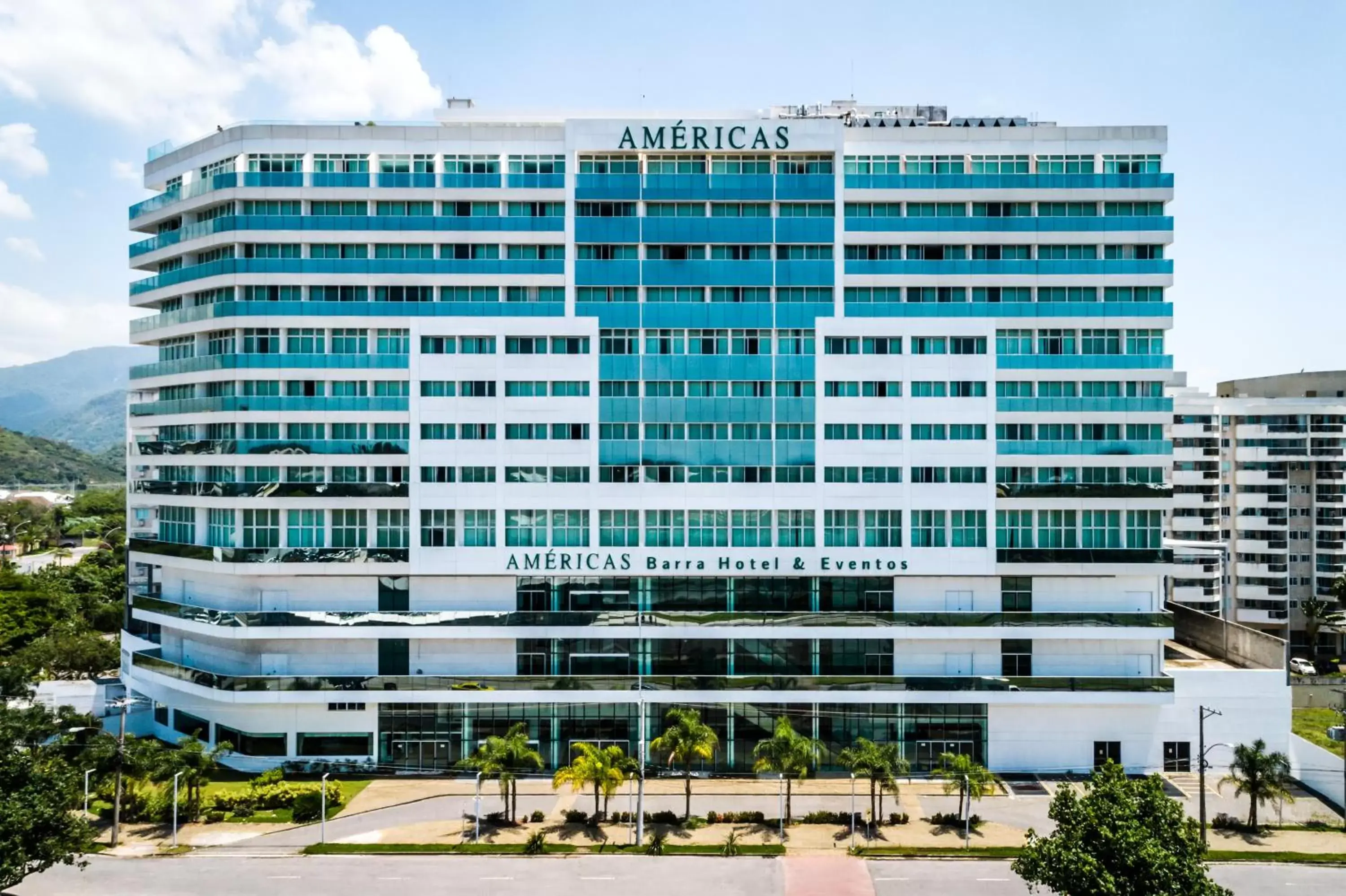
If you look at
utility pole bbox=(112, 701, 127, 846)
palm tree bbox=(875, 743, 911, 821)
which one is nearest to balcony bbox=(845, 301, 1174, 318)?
palm tree bbox=(875, 743, 911, 821)

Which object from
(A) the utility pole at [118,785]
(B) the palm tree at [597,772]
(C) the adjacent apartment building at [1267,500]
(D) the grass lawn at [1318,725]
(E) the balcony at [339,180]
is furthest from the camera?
(C) the adjacent apartment building at [1267,500]

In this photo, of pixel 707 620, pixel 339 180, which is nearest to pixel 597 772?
pixel 707 620

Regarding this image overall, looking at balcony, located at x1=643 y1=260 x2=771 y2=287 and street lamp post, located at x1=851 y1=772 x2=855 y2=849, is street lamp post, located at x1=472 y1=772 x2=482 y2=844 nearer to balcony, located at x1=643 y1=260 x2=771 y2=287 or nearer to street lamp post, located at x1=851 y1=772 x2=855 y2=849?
street lamp post, located at x1=851 y1=772 x2=855 y2=849

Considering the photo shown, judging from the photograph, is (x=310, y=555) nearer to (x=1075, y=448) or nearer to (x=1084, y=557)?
(x=1084, y=557)

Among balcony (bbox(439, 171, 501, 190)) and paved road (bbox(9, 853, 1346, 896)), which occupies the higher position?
balcony (bbox(439, 171, 501, 190))

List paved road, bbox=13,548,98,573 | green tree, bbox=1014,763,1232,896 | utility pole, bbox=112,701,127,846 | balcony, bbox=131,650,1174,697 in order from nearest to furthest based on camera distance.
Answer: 1. green tree, bbox=1014,763,1232,896
2. utility pole, bbox=112,701,127,846
3. balcony, bbox=131,650,1174,697
4. paved road, bbox=13,548,98,573

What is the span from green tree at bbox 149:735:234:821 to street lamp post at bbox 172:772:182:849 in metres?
0.32

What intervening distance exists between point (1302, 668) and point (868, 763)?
206 ft

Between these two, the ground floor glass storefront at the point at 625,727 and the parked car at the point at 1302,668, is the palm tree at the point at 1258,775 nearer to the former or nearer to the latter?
the ground floor glass storefront at the point at 625,727

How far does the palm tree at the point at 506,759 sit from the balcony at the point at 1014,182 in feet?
126

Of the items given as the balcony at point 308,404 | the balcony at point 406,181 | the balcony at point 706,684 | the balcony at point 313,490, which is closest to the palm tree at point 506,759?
the balcony at point 706,684

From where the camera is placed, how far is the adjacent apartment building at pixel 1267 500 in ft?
287

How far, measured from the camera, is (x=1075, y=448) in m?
53.7

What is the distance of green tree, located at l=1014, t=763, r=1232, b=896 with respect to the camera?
29.5 meters
